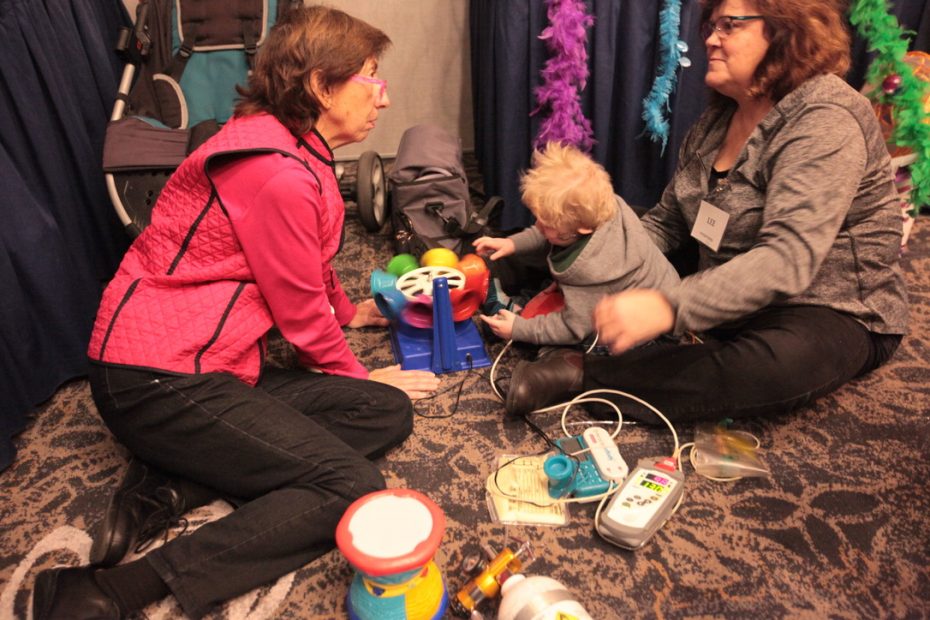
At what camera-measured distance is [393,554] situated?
2.79 feet

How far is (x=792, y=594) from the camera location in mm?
1016

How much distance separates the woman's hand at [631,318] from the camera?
1037mm

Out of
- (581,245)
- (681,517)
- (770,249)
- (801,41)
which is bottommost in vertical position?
(681,517)

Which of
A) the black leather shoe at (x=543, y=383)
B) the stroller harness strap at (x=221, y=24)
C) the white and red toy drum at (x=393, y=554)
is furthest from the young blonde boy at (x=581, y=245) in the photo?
the stroller harness strap at (x=221, y=24)

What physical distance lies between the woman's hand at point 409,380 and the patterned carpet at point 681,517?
0.15ft

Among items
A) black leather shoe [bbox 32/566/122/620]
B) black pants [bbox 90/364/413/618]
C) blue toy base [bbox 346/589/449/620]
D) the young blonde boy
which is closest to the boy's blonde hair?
the young blonde boy

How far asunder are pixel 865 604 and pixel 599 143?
4.62 ft

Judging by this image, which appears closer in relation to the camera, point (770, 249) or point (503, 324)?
point (770, 249)

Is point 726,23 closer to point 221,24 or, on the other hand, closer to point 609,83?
point 609,83

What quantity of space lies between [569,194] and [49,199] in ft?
4.16

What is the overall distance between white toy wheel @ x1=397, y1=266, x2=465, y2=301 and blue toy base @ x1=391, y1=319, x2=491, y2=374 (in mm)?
103

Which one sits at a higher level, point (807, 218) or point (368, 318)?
point (807, 218)

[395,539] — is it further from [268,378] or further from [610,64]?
[610,64]

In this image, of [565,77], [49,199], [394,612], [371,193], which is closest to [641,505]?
[394,612]
